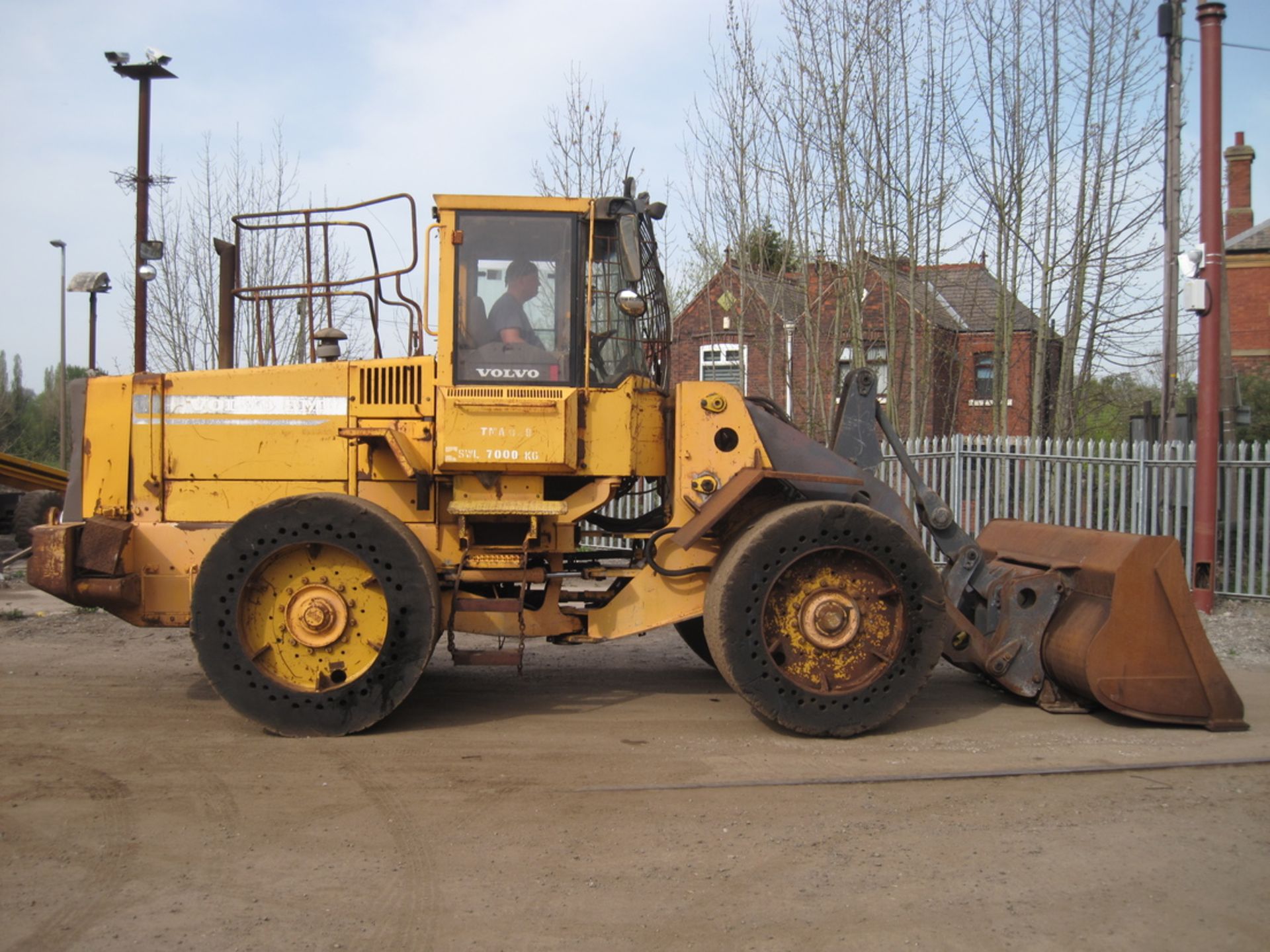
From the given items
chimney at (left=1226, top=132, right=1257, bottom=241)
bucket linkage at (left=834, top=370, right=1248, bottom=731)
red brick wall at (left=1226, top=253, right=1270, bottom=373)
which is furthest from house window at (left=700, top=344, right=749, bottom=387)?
chimney at (left=1226, top=132, right=1257, bottom=241)

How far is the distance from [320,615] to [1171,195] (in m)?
10.8

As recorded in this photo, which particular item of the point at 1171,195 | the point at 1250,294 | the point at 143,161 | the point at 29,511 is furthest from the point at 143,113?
the point at 1250,294

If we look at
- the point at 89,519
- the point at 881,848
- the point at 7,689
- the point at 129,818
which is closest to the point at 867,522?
the point at 881,848

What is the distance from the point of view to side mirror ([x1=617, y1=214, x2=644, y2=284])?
633 centimetres

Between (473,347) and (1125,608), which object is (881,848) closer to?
(1125,608)

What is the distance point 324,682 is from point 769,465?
2912 millimetres

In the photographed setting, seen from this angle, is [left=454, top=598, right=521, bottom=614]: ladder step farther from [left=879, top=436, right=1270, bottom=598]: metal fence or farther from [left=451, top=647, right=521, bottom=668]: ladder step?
[left=879, top=436, right=1270, bottom=598]: metal fence

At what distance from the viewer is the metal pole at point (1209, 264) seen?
11023mm

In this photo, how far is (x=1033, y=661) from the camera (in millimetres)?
7051

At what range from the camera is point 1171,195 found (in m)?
12.5

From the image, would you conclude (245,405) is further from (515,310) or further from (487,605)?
(487,605)

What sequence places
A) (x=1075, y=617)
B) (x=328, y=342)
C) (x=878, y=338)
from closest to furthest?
(x=1075, y=617), (x=328, y=342), (x=878, y=338)

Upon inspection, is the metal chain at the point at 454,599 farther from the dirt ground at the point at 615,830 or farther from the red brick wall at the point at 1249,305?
the red brick wall at the point at 1249,305

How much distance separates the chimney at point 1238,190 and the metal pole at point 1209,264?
2035 centimetres
